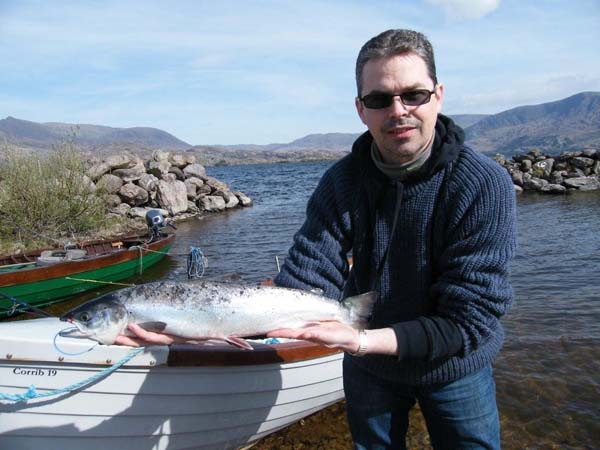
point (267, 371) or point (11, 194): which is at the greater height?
point (11, 194)

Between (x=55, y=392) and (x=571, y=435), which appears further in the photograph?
(x=571, y=435)

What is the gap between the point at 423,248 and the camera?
111 inches

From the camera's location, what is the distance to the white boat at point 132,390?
4.30m

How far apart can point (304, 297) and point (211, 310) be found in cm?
70

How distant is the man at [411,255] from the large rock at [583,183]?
3412 cm

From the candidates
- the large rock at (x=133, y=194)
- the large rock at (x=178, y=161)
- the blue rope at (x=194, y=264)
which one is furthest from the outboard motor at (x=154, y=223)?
the large rock at (x=178, y=161)

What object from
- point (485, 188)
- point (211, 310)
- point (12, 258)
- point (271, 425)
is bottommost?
point (271, 425)

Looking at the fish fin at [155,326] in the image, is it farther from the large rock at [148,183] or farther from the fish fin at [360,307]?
the large rock at [148,183]

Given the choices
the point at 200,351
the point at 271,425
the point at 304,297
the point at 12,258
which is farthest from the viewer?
the point at 12,258

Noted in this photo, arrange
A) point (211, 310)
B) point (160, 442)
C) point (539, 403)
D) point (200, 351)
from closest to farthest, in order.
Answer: point (211, 310), point (200, 351), point (160, 442), point (539, 403)

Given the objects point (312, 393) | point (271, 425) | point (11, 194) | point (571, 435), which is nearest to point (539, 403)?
point (571, 435)

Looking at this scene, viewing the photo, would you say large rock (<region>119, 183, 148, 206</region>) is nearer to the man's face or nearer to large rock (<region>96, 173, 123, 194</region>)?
large rock (<region>96, 173, 123, 194</region>)

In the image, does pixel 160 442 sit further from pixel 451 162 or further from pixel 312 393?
pixel 451 162

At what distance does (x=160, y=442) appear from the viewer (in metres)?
5.00
